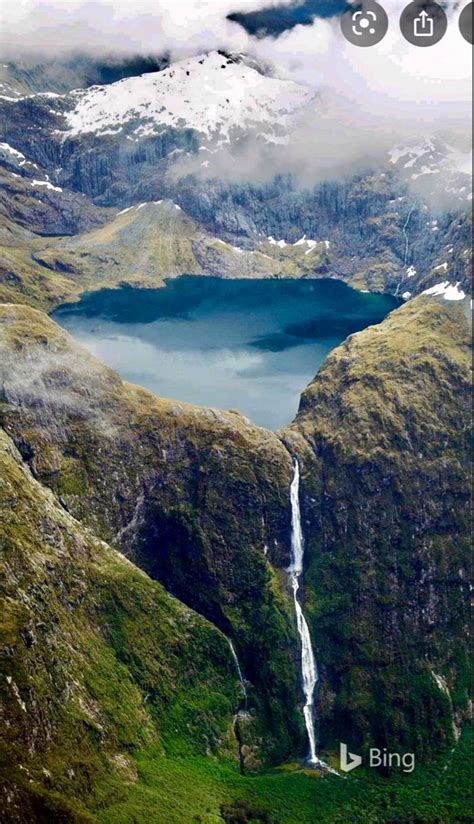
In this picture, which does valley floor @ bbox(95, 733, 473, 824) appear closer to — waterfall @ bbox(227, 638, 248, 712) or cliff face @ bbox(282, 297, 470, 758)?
cliff face @ bbox(282, 297, 470, 758)

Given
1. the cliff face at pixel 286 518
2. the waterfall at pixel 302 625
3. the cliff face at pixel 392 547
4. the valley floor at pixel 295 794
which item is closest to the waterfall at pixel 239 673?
the cliff face at pixel 286 518

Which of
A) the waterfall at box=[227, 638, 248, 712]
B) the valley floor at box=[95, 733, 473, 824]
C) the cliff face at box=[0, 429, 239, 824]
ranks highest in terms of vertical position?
the cliff face at box=[0, 429, 239, 824]

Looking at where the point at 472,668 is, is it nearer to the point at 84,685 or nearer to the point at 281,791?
the point at 281,791

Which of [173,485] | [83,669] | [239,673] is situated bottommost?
[239,673]

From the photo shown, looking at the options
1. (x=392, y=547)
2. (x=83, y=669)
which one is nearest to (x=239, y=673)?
(x=83, y=669)

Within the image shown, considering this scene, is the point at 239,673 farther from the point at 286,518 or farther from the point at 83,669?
the point at 83,669

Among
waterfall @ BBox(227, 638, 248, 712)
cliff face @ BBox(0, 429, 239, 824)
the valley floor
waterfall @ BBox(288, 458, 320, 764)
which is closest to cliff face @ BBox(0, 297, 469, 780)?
waterfall @ BBox(227, 638, 248, 712)
